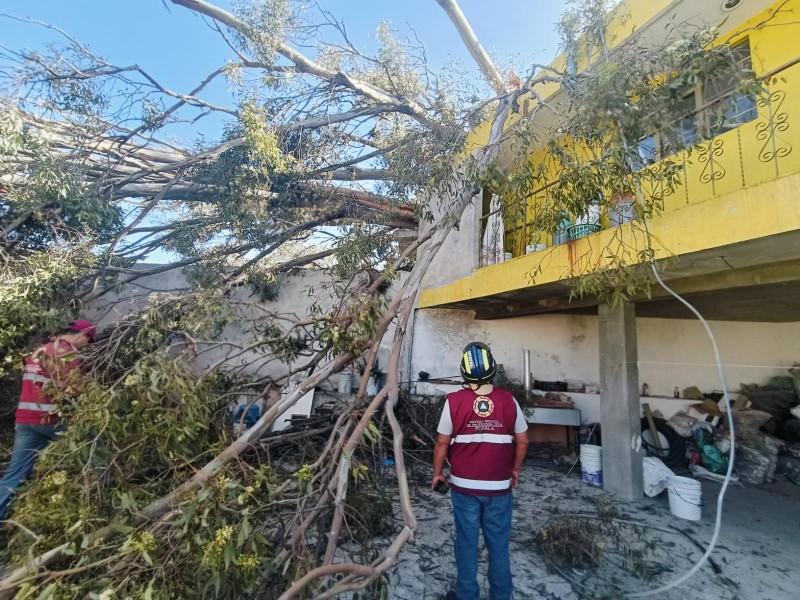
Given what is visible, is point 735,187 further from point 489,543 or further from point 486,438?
point 489,543

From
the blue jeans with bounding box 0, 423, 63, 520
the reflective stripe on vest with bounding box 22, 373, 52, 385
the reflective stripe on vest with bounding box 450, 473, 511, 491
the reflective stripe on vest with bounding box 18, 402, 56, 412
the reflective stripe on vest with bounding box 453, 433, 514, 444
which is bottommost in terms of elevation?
the blue jeans with bounding box 0, 423, 63, 520

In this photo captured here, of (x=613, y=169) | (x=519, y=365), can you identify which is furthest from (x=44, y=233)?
(x=519, y=365)

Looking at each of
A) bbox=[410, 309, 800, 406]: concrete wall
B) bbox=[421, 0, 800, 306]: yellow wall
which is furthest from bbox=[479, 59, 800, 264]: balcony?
bbox=[410, 309, 800, 406]: concrete wall

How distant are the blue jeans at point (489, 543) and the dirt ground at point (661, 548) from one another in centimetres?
47

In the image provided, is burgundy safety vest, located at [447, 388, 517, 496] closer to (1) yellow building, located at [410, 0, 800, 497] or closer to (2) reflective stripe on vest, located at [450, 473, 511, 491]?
(2) reflective stripe on vest, located at [450, 473, 511, 491]

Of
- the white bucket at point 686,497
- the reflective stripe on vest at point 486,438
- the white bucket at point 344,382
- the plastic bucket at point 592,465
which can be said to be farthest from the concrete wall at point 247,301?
the white bucket at point 686,497

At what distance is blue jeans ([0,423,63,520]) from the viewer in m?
3.22

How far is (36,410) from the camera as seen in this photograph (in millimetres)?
3311

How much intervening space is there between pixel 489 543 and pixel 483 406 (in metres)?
0.90

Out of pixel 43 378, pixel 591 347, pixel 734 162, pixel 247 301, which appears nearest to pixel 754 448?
pixel 591 347

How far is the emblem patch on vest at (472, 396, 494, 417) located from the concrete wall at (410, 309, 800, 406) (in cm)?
546

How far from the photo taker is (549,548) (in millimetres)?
3312

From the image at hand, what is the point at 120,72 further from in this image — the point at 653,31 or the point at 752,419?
the point at 752,419

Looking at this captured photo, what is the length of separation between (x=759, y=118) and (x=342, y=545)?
6.26 metres
